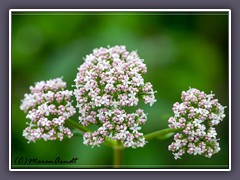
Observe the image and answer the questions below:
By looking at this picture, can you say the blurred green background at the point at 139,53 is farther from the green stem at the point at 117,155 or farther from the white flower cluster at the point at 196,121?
the white flower cluster at the point at 196,121

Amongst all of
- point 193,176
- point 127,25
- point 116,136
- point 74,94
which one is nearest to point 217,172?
point 193,176

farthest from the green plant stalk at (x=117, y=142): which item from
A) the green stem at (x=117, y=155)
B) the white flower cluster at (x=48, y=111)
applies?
the white flower cluster at (x=48, y=111)

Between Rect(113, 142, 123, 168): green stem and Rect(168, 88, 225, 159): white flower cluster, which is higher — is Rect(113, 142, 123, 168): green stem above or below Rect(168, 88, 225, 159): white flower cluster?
below

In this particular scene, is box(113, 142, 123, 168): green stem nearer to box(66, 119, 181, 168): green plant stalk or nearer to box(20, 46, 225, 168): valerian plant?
box(66, 119, 181, 168): green plant stalk

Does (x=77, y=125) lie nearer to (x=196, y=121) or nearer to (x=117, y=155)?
(x=117, y=155)

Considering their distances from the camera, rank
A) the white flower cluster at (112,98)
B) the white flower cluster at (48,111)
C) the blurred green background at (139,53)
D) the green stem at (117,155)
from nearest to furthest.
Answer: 1. the white flower cluster at (112,98)
2. the white flower cluster at (48,111)
3. the green stem at (117,155)
4. the blurred green background at (139,53)

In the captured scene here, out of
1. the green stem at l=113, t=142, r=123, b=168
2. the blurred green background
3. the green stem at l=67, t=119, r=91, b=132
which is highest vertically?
the blurred green background

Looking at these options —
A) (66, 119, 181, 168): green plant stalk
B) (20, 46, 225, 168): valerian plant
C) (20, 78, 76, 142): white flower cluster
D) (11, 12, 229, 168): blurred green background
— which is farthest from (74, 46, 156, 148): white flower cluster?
(11, 12, 229, 168): blurred green background
